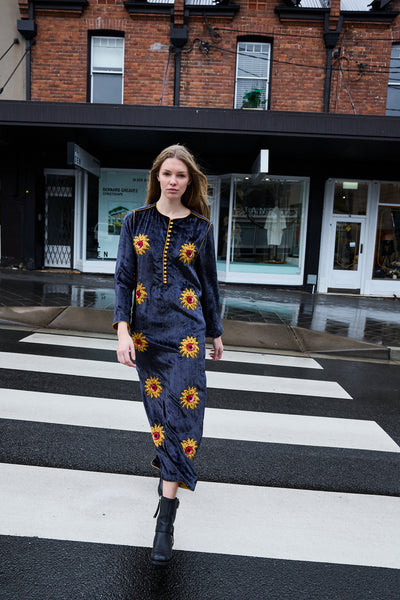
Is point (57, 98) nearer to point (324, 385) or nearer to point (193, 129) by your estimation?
point (193, 129)

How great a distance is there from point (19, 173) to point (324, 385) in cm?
1152

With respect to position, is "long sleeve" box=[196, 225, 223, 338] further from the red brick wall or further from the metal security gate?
the metal security gate

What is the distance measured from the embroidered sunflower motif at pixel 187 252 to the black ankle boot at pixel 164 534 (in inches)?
45.5

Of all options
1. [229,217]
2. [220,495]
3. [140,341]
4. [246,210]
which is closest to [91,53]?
[229,217]

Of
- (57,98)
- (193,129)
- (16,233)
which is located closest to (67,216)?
(16,233)

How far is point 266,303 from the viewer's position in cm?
1076

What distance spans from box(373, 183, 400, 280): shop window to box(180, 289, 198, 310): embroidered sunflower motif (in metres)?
12.8

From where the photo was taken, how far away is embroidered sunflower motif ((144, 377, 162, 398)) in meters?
2.52

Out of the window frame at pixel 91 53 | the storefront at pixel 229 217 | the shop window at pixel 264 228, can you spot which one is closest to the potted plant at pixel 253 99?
the storefront at pixel 229 217

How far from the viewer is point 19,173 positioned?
46.3ft

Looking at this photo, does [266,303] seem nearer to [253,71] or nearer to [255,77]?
[255,77]

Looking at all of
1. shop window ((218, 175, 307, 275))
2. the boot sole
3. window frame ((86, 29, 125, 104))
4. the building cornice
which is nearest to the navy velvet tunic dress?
the boot sole

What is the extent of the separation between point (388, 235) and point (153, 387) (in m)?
13.2

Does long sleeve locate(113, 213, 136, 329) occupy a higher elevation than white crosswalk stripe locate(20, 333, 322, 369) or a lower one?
higher
